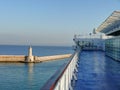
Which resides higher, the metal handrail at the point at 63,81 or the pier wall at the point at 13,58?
the metal handrail at the point at 63,81

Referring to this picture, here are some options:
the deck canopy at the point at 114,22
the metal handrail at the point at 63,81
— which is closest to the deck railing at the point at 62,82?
the metal handrail at the point at 63,81

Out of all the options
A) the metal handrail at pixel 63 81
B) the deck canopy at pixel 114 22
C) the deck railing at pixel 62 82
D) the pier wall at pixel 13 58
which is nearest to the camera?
the deck railing at pixel 62 82

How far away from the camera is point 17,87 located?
31422mm

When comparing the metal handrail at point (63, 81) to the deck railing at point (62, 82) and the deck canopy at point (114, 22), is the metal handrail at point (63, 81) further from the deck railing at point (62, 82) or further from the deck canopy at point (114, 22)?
the deck canopy at point (114, 22)

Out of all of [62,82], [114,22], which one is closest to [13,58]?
[114,22]

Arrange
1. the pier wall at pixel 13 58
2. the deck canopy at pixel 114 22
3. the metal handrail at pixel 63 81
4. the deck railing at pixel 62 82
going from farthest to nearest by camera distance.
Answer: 1. the pier wall at pixel 13 58
2. the deck canopy at pixel 114 22
3. the metal handrail at pixel 63 81
4. the deck railing at pixel 62 82

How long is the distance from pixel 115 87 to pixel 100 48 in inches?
1530

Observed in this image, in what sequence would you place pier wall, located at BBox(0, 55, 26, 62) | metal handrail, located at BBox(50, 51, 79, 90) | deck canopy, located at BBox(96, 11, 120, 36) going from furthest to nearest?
pier wall, located at BBox(0, 55, 26, 62), deck canopy, located at BBox(96, 11, 120, 36), metal handrail, located at BBox(50, 51, 79, 90)

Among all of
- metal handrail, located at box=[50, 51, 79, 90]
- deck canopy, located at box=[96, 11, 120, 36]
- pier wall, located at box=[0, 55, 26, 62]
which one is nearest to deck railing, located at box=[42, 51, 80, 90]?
metal handrail, located at box=[50, 51, 79, 90]

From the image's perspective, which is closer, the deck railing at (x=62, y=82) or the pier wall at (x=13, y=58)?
the deck railing at (x=62, y=82)

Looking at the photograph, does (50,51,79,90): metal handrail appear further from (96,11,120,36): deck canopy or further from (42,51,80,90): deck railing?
(96,11,120,36): deck canopy

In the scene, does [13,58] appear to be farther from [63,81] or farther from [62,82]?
[62,82]

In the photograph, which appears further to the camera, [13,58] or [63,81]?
[13,58]

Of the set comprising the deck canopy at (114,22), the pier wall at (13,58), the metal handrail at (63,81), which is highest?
the deck canopy at (114,22)
